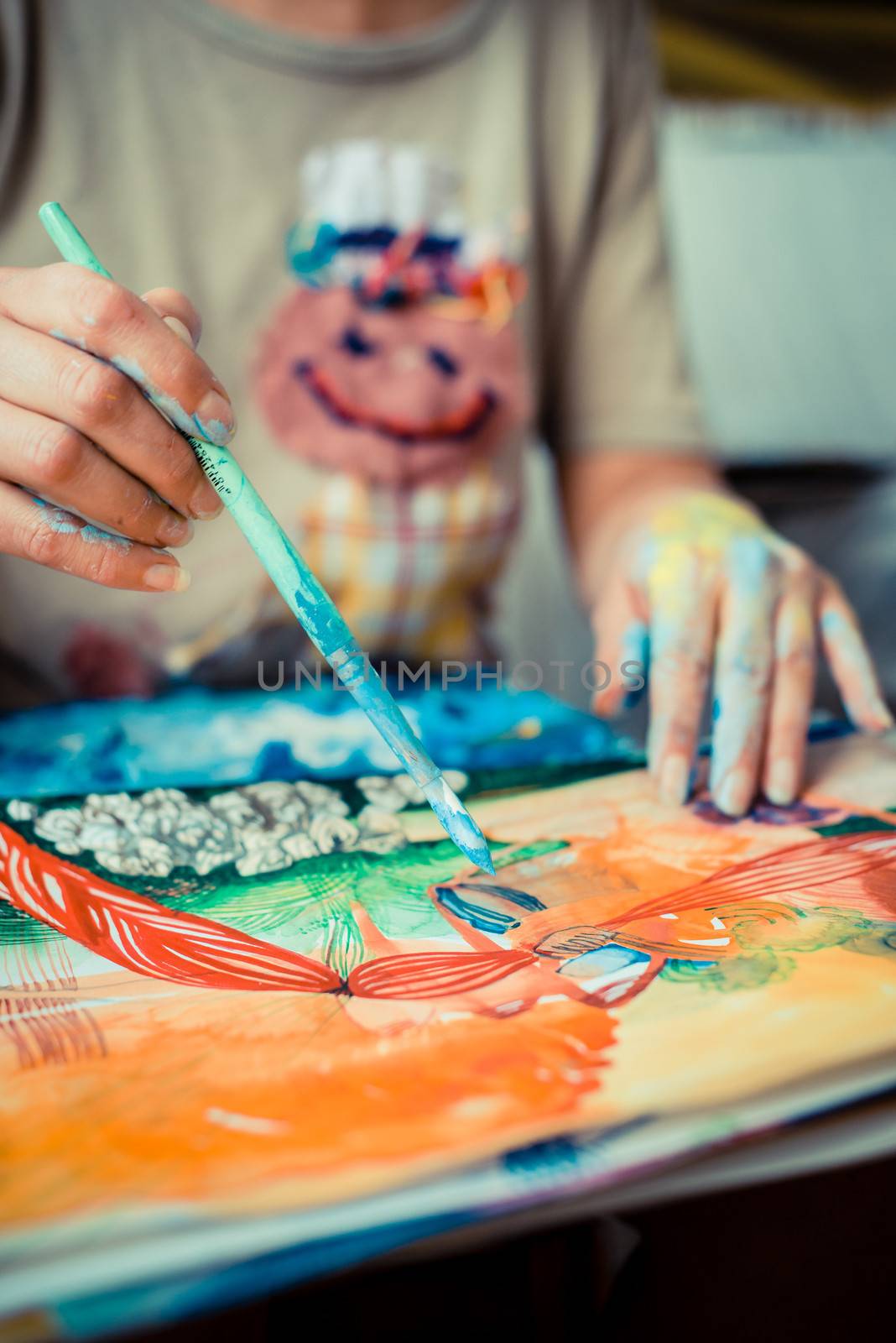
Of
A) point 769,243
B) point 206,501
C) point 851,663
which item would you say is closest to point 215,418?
point 206,501

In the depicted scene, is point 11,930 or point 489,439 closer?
point 11,930

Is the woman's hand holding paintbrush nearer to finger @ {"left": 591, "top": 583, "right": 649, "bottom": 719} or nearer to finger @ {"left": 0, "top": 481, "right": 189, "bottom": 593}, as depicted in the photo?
finger @ {"left": 0, "top": 481, "right": 189, "bottom": 593}

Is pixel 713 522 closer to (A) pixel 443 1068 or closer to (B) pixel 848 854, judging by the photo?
(B) pixel 848 854

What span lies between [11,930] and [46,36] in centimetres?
51

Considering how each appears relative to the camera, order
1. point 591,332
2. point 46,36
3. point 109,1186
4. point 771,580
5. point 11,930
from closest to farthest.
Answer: point 109,1186 → point 11,930 → point 771,580 → point 46,36 → point 591,332

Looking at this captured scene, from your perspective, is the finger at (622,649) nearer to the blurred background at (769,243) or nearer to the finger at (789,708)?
the finger at (789,708)

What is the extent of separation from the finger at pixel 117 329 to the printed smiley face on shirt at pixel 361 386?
0.27 metres

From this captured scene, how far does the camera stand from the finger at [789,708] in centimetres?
41

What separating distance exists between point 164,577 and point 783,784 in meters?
0.26

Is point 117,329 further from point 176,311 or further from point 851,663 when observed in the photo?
point 851,663

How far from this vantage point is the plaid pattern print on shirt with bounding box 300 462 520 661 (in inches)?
22.9

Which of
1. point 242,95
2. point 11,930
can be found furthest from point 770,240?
point 11,930

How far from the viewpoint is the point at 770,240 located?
1.04 meters

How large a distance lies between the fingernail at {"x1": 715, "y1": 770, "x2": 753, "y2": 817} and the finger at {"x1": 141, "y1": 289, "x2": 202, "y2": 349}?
268 millimetres
